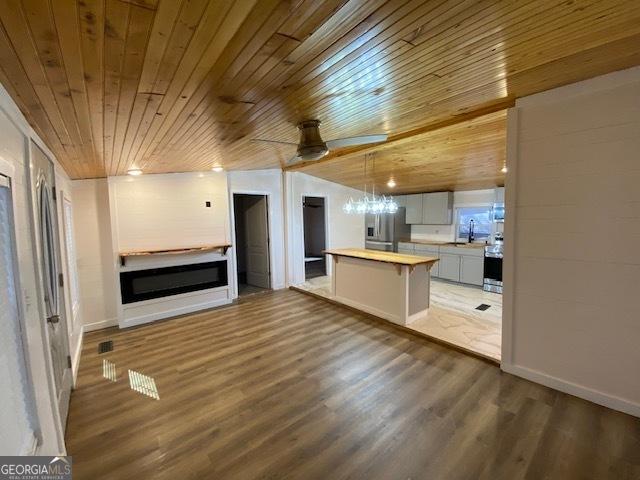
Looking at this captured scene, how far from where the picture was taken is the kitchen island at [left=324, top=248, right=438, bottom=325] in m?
4.01

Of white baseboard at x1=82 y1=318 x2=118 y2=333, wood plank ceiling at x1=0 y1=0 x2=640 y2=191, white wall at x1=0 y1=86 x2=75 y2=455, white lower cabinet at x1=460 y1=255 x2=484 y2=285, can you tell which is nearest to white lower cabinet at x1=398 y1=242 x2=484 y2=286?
white lower cabinet at x1=460 y1=255 x2=484 y2=285

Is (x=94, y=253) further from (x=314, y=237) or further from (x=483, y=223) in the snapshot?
(x=483, y=223)

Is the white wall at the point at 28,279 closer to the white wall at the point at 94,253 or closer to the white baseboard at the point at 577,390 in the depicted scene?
Result: the white wall at the point at 94,253

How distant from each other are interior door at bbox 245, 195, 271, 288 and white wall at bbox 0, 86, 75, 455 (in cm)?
432

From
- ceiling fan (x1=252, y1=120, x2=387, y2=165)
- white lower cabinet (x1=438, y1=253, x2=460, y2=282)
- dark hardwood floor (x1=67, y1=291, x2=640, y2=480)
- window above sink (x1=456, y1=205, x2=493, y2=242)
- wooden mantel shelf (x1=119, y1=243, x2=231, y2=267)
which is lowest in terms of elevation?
dark hardwood floor (x1=67, y1=291, x2=640, y2=480)

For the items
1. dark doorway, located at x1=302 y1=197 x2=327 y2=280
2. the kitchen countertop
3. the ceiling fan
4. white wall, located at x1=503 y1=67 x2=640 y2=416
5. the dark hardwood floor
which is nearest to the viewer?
the dark hardwood floor

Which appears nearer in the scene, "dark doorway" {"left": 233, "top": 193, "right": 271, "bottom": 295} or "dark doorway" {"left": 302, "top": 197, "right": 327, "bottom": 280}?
"dark doorway" {"left": 233, "top": 193, "right": 271, "bottom": 295}

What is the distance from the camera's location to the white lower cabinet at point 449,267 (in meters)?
6.29

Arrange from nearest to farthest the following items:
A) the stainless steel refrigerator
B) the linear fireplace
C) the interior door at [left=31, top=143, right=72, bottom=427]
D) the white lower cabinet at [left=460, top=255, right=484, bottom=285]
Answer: the interior door at [left=31, top=143, right=72, bottom=427] < the linear fireplace < the white lower cabinet at [left=460, top=255, right=484, bottom=285] < the stainless steel refrigerator

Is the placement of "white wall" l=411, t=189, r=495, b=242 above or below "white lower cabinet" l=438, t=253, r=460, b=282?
above

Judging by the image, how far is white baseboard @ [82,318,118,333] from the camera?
422 centimetres

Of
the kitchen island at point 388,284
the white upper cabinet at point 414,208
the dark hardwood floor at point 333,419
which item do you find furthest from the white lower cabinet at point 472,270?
the dark hardwood floor at point 333,419

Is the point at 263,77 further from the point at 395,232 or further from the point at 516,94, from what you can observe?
the point at 395,232

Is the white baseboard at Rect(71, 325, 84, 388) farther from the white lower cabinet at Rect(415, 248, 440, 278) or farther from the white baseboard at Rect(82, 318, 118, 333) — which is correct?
the white lower cabinet at Rect(415, 248, 440, 278)
